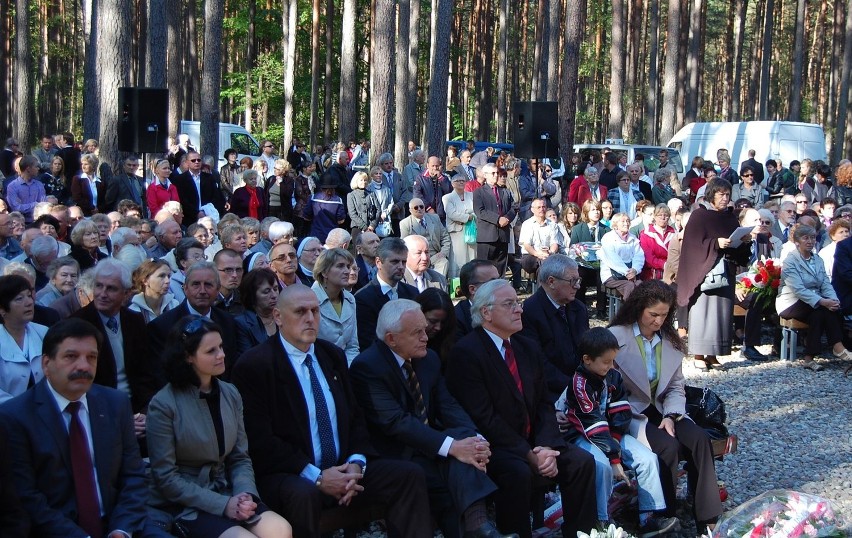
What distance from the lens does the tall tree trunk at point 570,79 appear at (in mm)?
23359

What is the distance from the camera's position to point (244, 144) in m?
25.6

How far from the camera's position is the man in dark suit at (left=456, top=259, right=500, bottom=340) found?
288 inches

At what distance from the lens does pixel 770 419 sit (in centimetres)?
943

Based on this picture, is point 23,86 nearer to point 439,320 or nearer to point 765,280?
point 765,280

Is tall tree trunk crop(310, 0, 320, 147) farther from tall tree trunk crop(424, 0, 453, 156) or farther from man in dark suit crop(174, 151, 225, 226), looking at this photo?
man in dark suit crop(174, 151, 225, 226)

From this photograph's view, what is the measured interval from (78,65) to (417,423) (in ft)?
166

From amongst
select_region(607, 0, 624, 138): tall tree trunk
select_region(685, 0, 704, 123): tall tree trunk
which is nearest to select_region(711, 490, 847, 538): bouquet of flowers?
select_region(607, 0, 624, 138): tall tree trunk

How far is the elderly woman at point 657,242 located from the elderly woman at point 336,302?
247 inches

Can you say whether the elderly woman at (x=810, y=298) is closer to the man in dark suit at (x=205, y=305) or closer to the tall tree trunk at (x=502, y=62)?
the man in dark suit at (x=205, y=305)

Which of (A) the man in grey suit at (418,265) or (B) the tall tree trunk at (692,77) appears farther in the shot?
(B) the tall tree trunk at (692,77)

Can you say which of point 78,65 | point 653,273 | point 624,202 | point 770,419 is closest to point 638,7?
point 78,65

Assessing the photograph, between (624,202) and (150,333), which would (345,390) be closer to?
(150,333)

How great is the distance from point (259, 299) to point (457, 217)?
7694mm

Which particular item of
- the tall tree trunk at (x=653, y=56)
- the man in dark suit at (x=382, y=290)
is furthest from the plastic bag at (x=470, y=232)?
the tall tree trunk at (x=653, y=56)
